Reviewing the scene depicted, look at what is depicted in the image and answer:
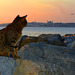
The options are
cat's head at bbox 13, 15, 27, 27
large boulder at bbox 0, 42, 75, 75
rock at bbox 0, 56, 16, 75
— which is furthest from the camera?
cat's head at bbox 13, 15, 27, 27

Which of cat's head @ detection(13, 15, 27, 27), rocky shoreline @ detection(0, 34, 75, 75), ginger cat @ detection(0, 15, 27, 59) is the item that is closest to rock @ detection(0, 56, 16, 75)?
rocky shoreline @ detection(0, 34, 75, 75)

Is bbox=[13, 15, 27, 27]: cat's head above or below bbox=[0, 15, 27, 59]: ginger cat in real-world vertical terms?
above

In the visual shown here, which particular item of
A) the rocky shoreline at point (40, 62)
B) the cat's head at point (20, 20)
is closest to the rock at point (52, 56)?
the rocky shoreline at point (40, 62)

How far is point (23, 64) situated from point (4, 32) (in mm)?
1550

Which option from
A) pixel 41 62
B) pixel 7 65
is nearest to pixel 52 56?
pixel 41 62

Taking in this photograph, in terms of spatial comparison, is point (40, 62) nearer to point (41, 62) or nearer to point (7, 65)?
point (41, 62)

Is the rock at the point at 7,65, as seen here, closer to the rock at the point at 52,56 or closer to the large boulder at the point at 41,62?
the large boulder at the point at 41,62

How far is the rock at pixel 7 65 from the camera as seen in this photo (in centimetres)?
484

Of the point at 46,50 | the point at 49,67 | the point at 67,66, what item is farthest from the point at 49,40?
the point at 49,67

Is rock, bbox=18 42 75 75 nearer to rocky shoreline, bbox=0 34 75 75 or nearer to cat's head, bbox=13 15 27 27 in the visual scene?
rocky shoreline, bbox=0 34 75 75

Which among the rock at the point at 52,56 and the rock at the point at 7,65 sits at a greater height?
the rock at the point at 7,65

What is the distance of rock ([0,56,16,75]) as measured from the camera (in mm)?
4844

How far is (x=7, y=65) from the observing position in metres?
5.00

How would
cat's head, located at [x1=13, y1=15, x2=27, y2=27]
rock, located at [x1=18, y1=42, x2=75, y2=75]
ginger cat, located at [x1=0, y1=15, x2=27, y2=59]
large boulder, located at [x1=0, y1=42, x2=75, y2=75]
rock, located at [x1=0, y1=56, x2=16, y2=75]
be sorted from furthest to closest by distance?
rock, located at [x1=18, y1=42, x2=75, y2=75] < cat's head, located at [x1=13, y1=15, x2=27, y2=27] < ginger cat, located at [x1=0, y1=15, x2=27, y2=59] < large boulder, located at [x1=0, y1=42, x2=75, y2=75] < rock, located at [x1=0, y1=56, x2=16, y2=75]
